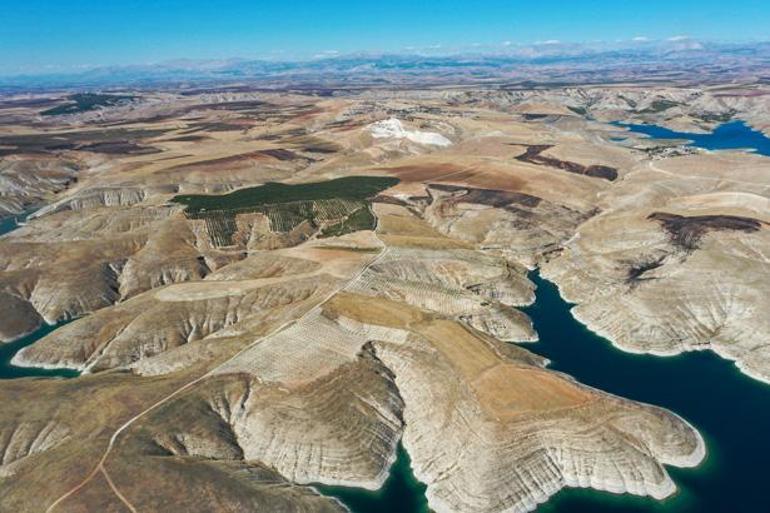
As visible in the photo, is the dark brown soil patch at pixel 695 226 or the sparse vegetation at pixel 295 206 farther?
the sparse vegetation at pixel 295 206

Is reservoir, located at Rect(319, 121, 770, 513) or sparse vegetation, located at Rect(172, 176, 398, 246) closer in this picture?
reservoir, located at Rect(319, 121, 770, 513)

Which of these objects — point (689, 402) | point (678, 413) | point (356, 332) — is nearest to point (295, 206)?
point (356, 332)

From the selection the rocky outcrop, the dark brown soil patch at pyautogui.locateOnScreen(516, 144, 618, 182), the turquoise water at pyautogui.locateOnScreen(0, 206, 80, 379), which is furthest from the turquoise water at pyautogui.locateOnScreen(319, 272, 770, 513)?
the dark brown soil patch at pyautogui.locateOnScreen(516, 144, 618, 182)

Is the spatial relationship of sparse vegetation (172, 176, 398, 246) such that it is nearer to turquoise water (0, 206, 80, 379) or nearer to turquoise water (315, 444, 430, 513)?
turquoise water (0, 206, 80, 379)

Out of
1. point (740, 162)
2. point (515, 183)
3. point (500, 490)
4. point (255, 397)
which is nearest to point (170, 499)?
point (255, 397)

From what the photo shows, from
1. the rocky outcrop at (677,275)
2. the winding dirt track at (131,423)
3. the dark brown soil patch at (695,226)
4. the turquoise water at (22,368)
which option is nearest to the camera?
the winding dirt track at (131,423)

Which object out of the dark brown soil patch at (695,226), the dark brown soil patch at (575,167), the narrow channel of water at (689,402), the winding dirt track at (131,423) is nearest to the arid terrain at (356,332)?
the winding dirt track at (131,423)

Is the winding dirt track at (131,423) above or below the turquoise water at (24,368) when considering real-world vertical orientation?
above

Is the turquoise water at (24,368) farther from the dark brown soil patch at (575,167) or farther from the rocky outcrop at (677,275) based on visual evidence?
the dark brown soil patch at (575,167)

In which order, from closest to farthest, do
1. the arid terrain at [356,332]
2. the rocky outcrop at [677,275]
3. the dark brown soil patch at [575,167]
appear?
the arid terrain at [356,332], the rocky outcrop at [677,275], the dark brown soil patch at [575,167]
